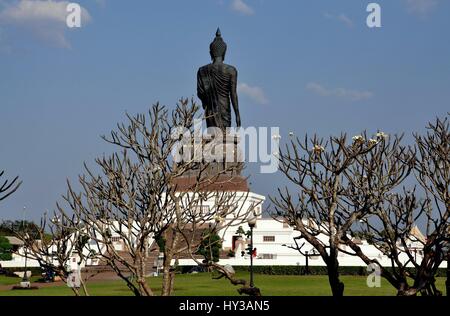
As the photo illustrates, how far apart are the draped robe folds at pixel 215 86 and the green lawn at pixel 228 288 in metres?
8.03

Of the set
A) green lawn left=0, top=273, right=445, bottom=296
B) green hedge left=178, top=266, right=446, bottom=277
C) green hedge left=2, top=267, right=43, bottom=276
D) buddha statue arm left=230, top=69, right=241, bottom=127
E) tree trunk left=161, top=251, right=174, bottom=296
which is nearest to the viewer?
tree trunk left=161, top=251, right=174, bottom=296

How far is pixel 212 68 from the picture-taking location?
38625 millimetres

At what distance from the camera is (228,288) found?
2808 cm

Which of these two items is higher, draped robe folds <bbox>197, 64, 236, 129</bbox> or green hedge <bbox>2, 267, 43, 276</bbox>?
draped robe folds <bbox>197, 64, 236, 129</bbox>

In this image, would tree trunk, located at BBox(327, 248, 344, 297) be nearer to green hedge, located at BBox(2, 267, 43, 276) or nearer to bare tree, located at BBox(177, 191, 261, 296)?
bare tree, located at BBox(177, 191, 261, 296)

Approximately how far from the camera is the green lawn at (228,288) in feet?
88.7

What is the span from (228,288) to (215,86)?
13.2 m

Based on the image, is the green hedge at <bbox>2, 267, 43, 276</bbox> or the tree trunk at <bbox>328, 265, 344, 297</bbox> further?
the green hedge at <bbox>2, 267, 43, 276</bbox>

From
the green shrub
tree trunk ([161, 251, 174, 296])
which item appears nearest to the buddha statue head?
the green shrub

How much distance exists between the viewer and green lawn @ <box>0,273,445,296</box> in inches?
1065

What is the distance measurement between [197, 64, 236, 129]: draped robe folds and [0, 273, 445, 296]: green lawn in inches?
316

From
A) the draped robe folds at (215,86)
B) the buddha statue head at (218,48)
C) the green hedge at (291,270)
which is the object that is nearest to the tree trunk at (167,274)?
the draped robe folds at (215,86)

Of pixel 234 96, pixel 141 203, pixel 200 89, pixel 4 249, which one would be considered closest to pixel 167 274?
pixel 141 203
